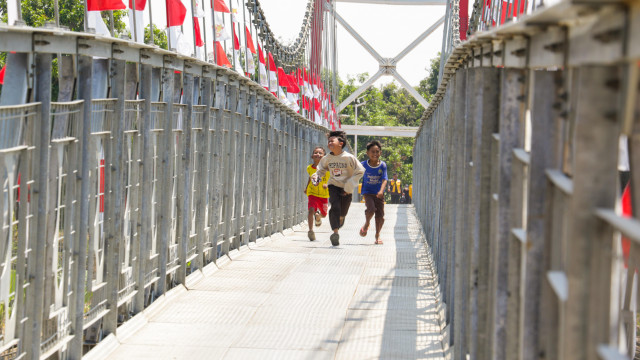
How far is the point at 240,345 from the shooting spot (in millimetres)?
6676

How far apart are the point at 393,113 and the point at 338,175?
8697 cm

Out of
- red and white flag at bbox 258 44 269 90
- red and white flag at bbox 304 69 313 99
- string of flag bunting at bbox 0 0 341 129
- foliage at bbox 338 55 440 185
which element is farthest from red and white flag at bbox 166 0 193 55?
foliage at bbox 338 55 440 185

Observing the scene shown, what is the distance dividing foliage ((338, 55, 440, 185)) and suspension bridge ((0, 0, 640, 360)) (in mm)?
72756

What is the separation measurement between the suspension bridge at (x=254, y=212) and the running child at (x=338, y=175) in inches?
36.1

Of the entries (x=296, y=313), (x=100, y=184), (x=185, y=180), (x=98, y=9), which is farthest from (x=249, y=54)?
(x=100, y=184)

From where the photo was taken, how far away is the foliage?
85.7 metres

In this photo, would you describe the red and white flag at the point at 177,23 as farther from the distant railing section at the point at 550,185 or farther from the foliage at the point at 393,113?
the foliage at the point at 393,113

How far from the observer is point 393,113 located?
100125 mm

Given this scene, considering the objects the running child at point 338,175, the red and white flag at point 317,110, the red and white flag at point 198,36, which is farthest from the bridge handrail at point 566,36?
the red and white flag at point 317,110

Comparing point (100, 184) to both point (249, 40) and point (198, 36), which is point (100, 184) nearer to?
point (198, 36)

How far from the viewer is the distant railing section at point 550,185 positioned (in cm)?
236

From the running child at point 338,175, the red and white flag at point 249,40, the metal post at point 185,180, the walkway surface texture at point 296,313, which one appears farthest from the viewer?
the red and white flag at point 249,40

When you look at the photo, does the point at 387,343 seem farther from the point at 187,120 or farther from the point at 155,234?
the point at 187,120

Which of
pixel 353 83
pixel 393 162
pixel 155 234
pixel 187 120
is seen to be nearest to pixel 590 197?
pixel 155 234
